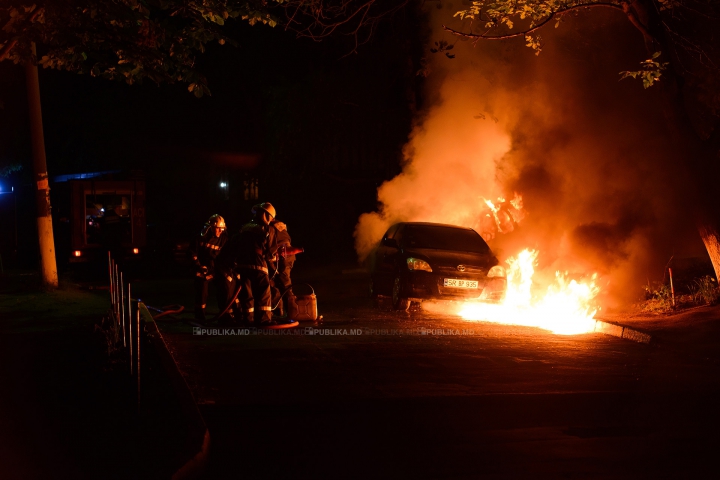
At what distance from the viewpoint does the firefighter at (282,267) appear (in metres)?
11.6

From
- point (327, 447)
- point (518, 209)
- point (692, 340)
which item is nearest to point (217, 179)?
point (518, 209)

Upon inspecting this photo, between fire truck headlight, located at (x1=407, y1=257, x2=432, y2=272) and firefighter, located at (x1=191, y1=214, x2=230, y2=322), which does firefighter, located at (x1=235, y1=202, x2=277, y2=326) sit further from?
fire truck headlight, located at (x1=407, y1=257, x2=432, y2=272)

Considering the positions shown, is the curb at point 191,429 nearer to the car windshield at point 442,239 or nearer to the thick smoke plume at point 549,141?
the car windshield at point 442,239

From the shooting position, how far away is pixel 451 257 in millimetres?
12820

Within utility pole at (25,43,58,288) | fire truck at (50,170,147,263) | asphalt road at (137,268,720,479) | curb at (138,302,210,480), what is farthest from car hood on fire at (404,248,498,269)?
fire truck at (50,170,147,263)

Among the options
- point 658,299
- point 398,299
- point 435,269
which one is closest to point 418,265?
point 435,269

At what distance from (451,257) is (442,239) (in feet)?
3.60

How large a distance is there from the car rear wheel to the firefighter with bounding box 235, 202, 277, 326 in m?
2.54

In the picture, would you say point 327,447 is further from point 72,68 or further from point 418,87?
point 418,87

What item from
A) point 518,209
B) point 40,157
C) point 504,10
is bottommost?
point 518,209

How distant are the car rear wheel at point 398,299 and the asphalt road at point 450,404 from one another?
5.97 ft

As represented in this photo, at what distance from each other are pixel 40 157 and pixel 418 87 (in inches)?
433

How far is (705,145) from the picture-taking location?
1181cm

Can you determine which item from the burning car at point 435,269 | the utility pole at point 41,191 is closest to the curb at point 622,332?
the burning car at point 435,269
